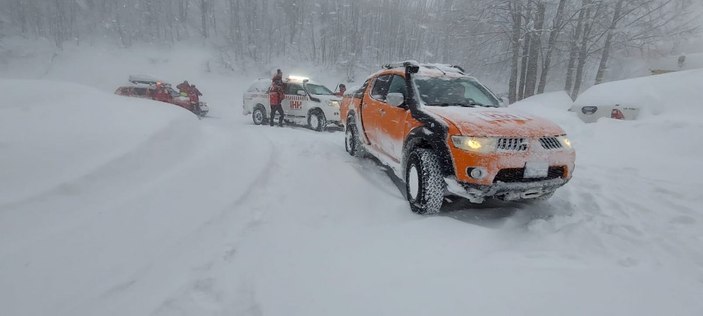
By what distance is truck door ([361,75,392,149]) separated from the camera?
5.49 m

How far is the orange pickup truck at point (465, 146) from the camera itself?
3432 millimetres

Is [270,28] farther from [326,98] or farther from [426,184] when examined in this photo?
[426,184]

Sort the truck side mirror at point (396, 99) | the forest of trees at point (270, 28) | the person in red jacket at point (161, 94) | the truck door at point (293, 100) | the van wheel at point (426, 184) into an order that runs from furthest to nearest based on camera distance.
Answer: the forest of trees at point (270, 28) → the person in red jacket at point (161, 94) → the truck door at point (293, 100) → the truck side mirror at point (396, 99) → the van wheel at point (426, 184)

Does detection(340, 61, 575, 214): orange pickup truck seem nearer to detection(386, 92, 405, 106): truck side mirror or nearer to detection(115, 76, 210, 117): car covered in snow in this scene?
detection(386, 92, 405, 106): truck side mirror

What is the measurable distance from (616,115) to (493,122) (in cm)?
600

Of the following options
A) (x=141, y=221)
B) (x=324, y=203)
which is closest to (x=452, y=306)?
(x=324, y=203)

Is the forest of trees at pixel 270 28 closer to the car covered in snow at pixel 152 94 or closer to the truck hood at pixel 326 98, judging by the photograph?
the car covered in snow at pixel 152 94

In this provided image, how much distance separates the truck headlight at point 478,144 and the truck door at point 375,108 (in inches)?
78.0

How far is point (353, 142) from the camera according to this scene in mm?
6836

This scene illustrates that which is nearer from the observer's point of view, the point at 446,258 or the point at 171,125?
the point at 446,258

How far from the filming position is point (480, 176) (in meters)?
3.40

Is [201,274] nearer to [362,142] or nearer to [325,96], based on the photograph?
[362,142]

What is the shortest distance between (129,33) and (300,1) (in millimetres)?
21382

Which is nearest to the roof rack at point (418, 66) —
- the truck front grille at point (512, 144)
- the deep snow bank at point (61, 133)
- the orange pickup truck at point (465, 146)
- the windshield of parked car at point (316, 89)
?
the orange pickup truck at point (465, 146)
